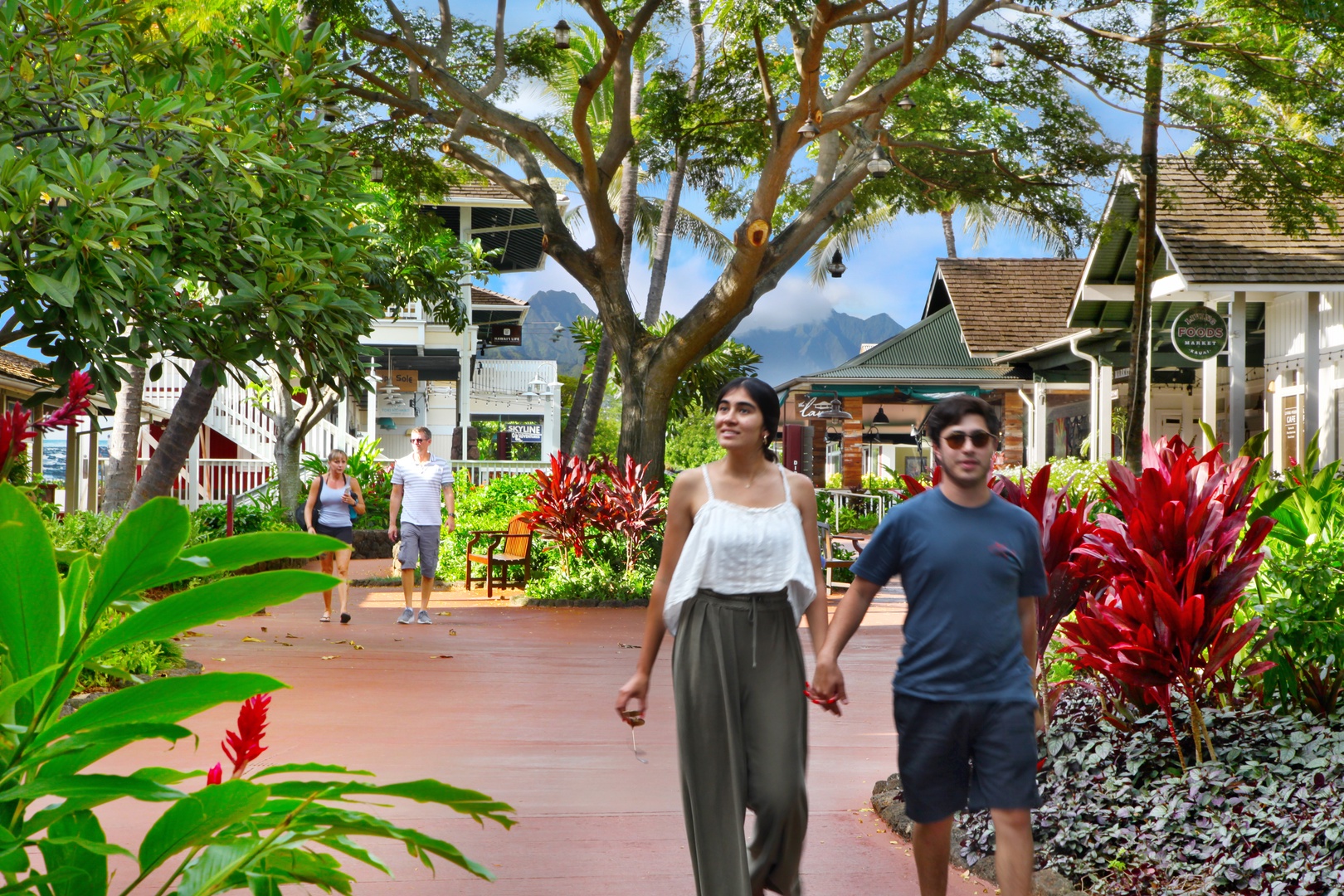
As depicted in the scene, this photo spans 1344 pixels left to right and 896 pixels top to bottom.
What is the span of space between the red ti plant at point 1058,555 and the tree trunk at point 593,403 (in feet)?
51.7

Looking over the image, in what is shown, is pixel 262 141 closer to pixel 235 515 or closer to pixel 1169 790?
pixel 1169 790

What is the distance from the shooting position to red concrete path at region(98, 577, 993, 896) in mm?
4723

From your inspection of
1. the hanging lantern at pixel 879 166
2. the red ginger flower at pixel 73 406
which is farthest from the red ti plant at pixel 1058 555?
the hanging lantern at pixel 879 166

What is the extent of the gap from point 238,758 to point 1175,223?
16482 millimetres

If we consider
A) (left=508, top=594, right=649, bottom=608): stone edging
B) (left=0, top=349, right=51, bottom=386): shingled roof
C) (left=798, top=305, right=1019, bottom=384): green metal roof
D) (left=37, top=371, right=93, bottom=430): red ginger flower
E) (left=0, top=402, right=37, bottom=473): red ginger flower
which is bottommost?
(left=508, top=594, right=649, bottom=608): stone edging

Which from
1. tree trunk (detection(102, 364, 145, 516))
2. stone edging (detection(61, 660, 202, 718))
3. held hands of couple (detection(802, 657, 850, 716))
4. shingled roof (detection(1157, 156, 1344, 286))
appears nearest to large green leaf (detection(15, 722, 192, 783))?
held hands of couple (detection(802, 657, 850, 716))

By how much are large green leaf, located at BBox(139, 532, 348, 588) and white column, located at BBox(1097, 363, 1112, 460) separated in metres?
18.4

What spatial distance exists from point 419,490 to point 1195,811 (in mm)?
8703

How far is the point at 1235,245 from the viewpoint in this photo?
52.0ft

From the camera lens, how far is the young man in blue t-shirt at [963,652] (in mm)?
3637

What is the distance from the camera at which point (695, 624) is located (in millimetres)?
3793

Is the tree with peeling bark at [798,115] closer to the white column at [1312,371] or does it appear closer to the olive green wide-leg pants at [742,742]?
the white column at [1312,371]

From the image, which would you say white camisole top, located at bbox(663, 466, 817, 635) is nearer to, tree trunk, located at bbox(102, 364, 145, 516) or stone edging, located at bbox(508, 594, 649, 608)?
stone edging, located at bbox(508, 594, 649, 608)

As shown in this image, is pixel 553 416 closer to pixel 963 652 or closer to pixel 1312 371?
pixel 1312 371
